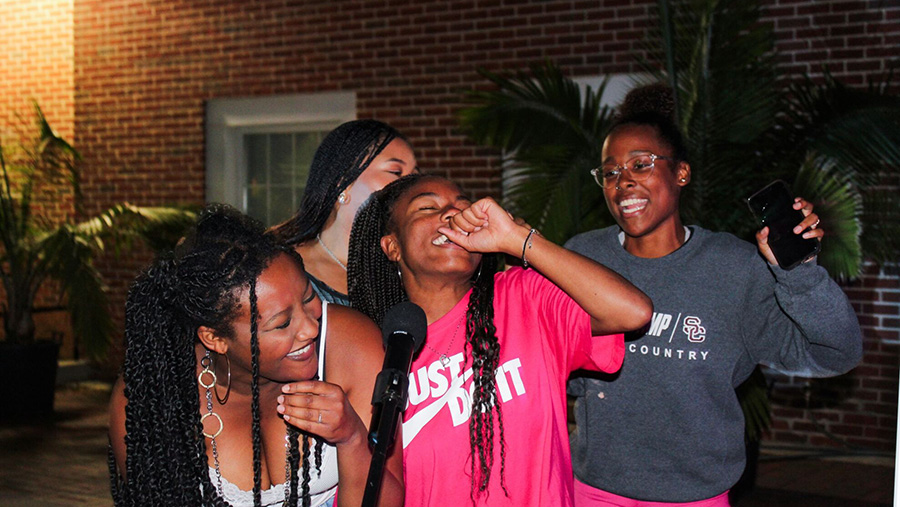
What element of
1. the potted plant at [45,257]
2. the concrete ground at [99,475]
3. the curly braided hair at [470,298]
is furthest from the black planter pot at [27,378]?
the curly braided hair at [470,298]

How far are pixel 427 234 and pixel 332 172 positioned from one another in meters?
0.91

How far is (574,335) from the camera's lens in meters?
2.34

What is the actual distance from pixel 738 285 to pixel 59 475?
5643mm

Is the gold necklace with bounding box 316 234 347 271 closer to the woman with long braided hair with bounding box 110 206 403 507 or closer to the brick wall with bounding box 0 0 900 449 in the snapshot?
the woman with long braided hair with bounding box 110 206 403 507

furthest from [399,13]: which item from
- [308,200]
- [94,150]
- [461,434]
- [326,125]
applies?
[461,434]

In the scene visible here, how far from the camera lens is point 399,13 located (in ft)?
27.8

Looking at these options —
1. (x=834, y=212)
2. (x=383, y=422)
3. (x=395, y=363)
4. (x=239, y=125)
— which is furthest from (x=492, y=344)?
(x=239, y=125)

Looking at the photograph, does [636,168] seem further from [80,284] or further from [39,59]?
[39,59]

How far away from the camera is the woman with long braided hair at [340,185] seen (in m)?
3.17

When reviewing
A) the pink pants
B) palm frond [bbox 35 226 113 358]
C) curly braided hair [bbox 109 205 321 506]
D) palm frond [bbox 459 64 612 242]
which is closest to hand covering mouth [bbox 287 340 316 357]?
curly braided hair [bbox 109 205 321 506]

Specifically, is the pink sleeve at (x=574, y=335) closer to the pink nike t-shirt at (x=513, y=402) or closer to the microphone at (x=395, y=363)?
the pink nike t-shirt at (x=513, y=402)

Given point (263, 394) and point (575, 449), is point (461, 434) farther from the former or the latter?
point (575, 449)

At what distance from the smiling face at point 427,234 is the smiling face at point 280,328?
1.26 ft

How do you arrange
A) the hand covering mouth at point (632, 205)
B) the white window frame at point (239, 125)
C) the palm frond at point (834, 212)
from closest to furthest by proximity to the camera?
the hand covering mouth at point (632, 205) < the palm frond at point (834, 212) < the white window frame at point (239, 125)
